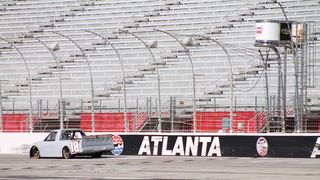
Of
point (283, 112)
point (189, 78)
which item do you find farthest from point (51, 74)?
point (283, 112)

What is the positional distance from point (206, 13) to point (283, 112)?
16.4 meters

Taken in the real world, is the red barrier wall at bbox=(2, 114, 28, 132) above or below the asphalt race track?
above

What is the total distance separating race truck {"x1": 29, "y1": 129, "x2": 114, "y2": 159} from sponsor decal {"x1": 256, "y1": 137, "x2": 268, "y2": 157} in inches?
229

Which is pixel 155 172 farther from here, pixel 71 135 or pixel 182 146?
pixel 182 146

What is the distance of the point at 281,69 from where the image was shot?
42.3 metres

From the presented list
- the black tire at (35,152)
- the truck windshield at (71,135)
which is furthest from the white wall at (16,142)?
the truck windshield at (71,135)

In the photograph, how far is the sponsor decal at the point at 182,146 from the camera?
3581 cm

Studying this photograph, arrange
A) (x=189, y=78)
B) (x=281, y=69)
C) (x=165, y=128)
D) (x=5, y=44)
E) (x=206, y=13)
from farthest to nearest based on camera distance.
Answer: (x=5, y=44)
(x=206, y=13)
(x=189, y=78)
(x=281, y=69)
(x=165, y=128)

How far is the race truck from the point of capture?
34.3 metres

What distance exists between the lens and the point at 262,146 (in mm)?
34562

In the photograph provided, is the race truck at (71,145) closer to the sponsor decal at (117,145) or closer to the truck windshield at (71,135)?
the truck windshield at (71,135)

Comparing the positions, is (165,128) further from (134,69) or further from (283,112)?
(134,69)

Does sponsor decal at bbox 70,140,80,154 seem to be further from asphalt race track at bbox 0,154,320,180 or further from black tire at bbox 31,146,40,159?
asphalt race track at bbox 0,154,320,180

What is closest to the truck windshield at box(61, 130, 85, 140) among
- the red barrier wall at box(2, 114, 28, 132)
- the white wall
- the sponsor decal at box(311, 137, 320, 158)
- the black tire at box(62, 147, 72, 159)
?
the black tire at box(62, 147, 72, 159)
